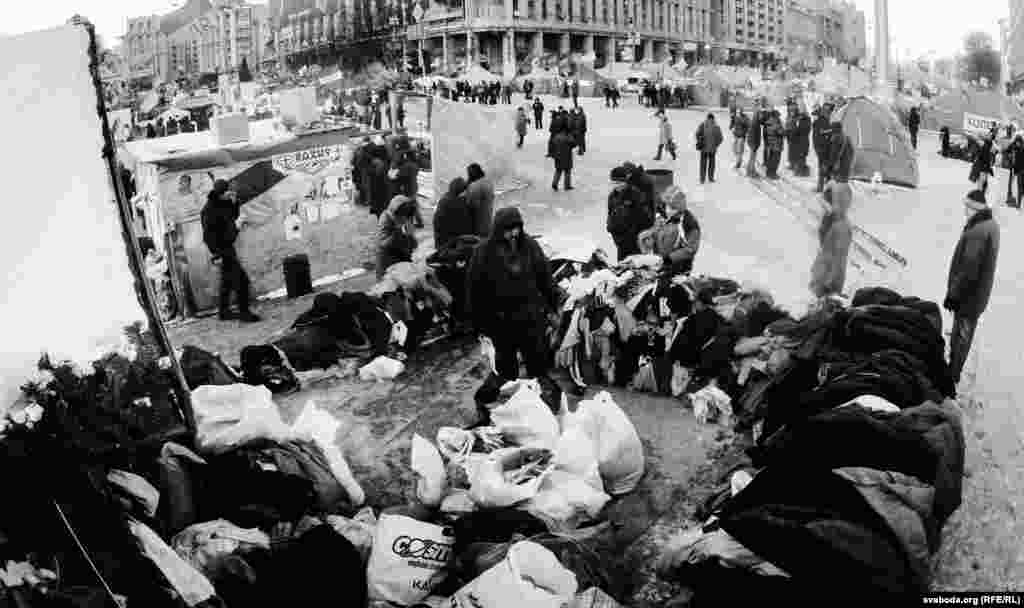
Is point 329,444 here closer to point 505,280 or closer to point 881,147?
point 505,280

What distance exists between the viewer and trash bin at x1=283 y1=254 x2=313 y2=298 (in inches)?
369

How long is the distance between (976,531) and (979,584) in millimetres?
486

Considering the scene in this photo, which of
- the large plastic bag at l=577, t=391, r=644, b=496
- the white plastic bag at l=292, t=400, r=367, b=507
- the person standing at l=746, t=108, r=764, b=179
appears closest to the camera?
the white plastic bag at l=292, t=400, r=367, b=507

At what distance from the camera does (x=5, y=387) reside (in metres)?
3.05

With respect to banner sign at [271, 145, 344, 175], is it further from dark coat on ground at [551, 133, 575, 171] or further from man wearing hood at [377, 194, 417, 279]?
dark coat on ground at [551, 133, 575, 171]

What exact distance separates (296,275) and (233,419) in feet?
17.6

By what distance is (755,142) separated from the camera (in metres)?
11.4

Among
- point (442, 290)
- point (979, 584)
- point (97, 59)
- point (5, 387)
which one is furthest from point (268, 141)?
point (979, 584)

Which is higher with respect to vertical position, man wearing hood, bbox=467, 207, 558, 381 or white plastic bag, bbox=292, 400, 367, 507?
man wearing hood, bbox=467, 207, 558, 381

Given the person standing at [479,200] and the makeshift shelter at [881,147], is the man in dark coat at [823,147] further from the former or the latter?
the person standing at [479,200]

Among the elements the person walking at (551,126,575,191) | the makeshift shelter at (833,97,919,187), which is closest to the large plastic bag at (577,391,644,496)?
the makeshift shelter at (833,97,919,187)

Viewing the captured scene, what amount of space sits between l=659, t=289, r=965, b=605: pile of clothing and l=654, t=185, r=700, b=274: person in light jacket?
273 cm

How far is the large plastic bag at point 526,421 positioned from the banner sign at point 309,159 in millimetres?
5819

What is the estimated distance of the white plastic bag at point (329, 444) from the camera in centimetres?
432
